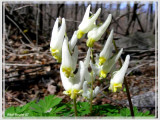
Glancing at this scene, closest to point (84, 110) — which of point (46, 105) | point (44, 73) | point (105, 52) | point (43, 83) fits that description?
point (46, 105)

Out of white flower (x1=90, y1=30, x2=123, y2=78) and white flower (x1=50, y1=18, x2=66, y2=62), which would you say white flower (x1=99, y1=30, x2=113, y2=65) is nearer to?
white flower (x1=90, y1=30, x2=123, y2=78)

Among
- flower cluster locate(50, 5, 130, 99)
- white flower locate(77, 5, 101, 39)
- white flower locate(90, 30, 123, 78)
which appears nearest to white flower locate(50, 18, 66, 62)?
flower cluster locate(50, 5, 130, 99)

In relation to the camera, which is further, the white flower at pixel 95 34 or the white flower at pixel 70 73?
the white flower at pixel 95 34

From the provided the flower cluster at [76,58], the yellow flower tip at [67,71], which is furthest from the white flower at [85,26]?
the yellow flower tip at [67,71]

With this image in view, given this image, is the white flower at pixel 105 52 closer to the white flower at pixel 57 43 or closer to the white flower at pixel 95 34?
the white flower at pixel 95 34

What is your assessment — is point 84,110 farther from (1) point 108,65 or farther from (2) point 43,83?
(2) point 43,83

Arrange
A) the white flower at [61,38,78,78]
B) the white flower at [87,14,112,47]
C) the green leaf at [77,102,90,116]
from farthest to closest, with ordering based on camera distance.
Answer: the green leaf at [77,102,90,116]
the white flower at [87,14,112,47]
the white flower at [61,38,78,78]

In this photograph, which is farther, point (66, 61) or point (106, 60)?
point (106, 60)

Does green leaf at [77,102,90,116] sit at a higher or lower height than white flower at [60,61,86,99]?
lower

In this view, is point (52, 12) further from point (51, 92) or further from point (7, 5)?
point (51, 92)

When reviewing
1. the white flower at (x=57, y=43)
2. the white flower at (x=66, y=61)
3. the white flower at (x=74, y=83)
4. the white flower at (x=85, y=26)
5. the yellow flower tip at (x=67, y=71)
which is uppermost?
the white flower at (x=85, y=26)

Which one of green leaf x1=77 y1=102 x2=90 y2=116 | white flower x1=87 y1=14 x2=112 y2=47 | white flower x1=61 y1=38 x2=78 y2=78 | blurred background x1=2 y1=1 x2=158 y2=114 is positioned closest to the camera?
white flower x1=61 y1=38 x2=78 y2=78

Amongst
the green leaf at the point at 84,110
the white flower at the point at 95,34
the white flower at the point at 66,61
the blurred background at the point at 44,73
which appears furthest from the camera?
the blurred background at the point at 44,73
